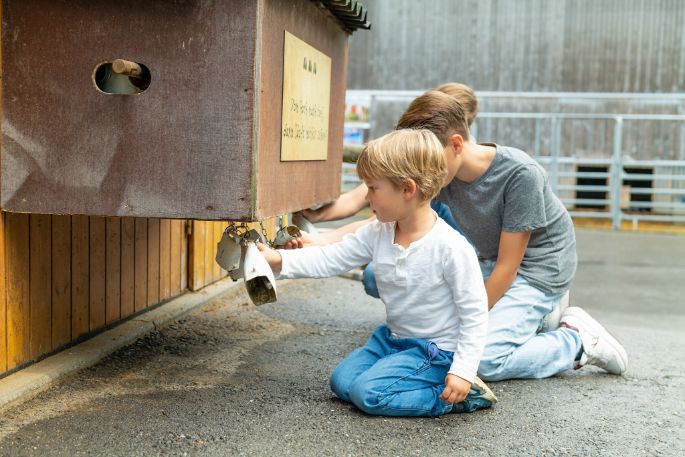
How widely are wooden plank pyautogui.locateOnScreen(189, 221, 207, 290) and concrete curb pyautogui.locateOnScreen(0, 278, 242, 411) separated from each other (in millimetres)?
100

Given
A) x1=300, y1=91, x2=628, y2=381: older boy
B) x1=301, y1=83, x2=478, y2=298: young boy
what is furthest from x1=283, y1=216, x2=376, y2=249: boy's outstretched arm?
x1=301, y1=83, x2=478, y2=298: young boy

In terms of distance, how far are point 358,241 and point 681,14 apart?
1236cm

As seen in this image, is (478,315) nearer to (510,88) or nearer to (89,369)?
(89,369)

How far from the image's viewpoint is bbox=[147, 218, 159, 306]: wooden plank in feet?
12.9

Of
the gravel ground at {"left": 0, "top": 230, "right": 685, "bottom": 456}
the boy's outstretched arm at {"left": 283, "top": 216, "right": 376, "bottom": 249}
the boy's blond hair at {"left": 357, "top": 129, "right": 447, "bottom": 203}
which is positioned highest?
the boy's blond hair at {"left": 357, "top": 129, "right": 447, "bottom": 203}

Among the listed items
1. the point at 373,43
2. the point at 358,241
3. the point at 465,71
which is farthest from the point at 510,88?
the point at 358,241

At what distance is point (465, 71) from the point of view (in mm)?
14117

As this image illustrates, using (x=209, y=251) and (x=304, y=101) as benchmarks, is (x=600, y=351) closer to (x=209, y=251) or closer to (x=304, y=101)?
(x=304, y=101)

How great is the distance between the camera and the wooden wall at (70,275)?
2.82 m

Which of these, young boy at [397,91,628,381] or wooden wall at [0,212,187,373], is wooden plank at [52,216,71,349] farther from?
young boy at [397,91,628,381]

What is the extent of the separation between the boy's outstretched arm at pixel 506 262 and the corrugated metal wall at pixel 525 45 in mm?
11068

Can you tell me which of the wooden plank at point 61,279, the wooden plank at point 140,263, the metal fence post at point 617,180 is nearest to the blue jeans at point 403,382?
the wooden plank at point 61,279

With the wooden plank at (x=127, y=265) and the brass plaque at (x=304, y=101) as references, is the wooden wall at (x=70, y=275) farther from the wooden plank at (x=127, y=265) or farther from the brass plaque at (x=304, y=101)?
the brass plaque at (x=304, y=101)

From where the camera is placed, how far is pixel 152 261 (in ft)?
13.1
